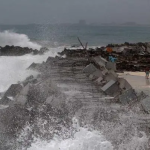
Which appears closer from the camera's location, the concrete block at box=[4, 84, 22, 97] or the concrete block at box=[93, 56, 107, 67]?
the concrete block at box=[4, 84, 22, 97]

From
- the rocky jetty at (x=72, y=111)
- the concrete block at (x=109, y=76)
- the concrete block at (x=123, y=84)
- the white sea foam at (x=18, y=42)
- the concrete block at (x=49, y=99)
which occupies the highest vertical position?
the white sea foam at (x=18, y=42)

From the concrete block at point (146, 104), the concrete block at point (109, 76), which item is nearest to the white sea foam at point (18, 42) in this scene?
the concrete block at point (109, 76)

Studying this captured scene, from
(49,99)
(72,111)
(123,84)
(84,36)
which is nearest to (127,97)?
(123,84)

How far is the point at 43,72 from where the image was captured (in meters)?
16.3

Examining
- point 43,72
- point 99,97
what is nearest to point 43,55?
point 43,72

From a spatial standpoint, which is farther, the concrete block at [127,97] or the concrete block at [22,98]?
the concrete block at [127,97]

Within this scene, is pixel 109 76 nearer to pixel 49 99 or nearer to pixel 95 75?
pixel 95 75

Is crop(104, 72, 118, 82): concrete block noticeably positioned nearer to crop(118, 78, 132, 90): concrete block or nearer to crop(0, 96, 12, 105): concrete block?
crop(118, 78, 132, 90): concrete block

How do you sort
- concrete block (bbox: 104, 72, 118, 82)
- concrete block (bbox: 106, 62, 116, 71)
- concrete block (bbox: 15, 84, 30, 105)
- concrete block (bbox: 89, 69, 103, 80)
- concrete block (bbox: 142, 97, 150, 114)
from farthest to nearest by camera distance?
1. concrete block (bbox: 106, 62, 116, 71)
2. concrete block (bbox: 89, 69, 103, 80)
3. concrete block (bbox: 104, 72, 118, 82)
4. concrete block (bbox: 15, 84, 30, 105)
5. concrete block (bbox: 142, 97, 150, 114)

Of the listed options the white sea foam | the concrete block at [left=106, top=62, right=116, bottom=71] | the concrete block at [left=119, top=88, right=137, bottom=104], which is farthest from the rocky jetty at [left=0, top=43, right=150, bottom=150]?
the white sea foam

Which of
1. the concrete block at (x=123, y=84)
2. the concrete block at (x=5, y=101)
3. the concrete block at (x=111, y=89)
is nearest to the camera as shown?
the concrete block at (x=5, y=101)

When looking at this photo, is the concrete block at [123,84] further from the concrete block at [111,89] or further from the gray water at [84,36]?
the gray water at [84,36]

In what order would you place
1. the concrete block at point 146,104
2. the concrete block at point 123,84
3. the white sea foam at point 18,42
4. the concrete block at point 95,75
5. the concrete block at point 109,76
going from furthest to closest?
the white sea foam at point 18,42, the concrete block at point 95,75, the concrete block at point 109,76, the concrete block at point 123,84, the concrete block at point 146,104

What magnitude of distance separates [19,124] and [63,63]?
10.4 meters
